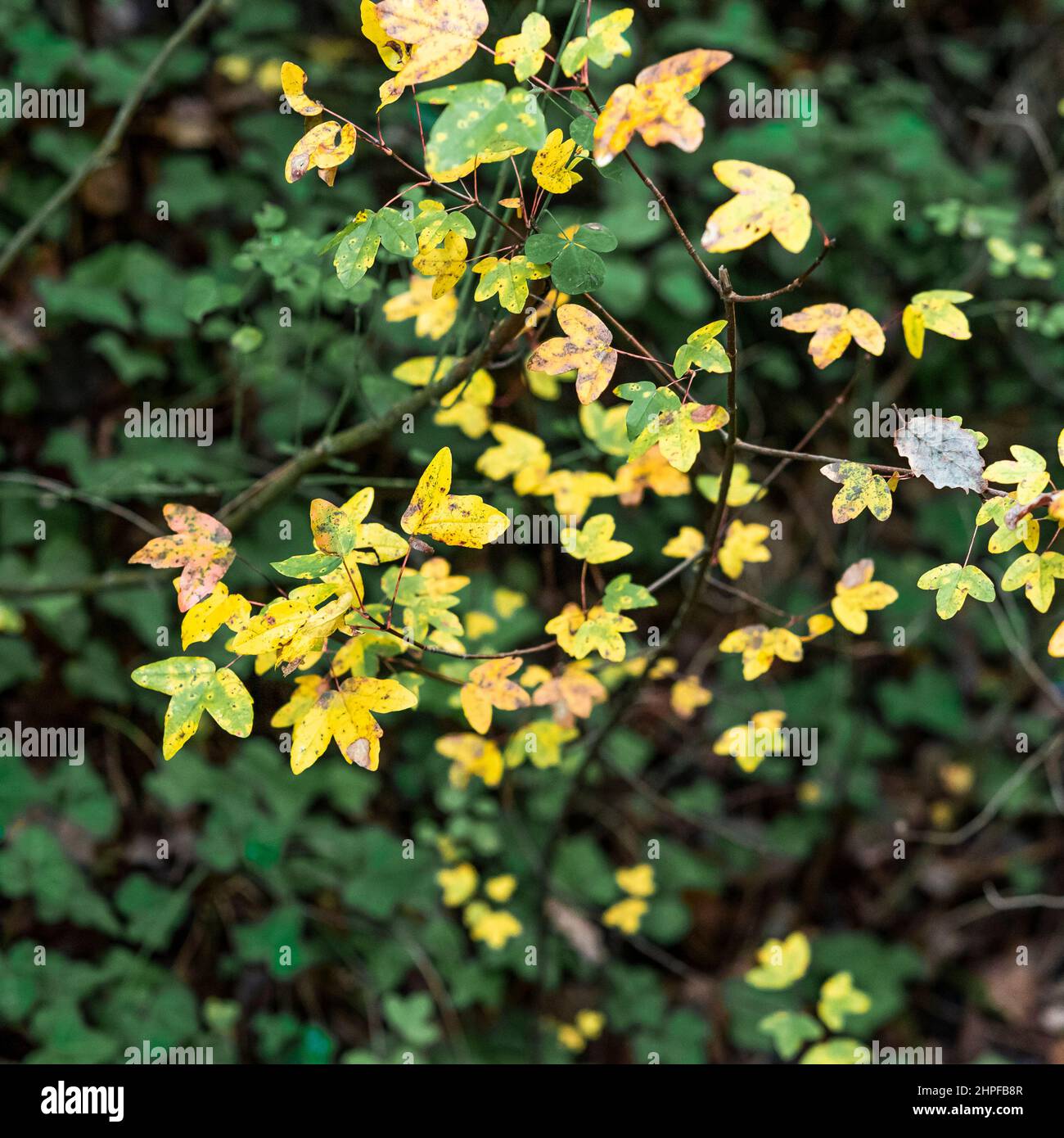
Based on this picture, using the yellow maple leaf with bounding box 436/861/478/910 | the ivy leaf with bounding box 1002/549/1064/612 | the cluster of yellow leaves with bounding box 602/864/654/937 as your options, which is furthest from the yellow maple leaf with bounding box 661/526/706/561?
the yellow maple leaf with bounding box 436/861/478/910

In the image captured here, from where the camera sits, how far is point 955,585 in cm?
105

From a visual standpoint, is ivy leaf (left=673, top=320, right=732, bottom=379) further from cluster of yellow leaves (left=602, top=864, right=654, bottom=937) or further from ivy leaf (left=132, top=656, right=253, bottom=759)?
cluster of yellow leaves (left=602, top=864, right=654, bottom=937)

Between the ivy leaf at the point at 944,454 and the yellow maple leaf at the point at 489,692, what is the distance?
0.49 meters

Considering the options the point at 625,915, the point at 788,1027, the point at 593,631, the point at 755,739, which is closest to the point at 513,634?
the point at 625,915

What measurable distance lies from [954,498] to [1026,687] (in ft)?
1.86

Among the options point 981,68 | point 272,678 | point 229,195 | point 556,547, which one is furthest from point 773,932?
point 981,68

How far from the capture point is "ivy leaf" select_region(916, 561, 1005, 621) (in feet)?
3.41

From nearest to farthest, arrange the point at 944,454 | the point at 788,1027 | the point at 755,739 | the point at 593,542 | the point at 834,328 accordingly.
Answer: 1. the point at 944,454
2. the point at 834,328
3. the point at 593,542
4. the point at 755,739
5. the point at 788,1027

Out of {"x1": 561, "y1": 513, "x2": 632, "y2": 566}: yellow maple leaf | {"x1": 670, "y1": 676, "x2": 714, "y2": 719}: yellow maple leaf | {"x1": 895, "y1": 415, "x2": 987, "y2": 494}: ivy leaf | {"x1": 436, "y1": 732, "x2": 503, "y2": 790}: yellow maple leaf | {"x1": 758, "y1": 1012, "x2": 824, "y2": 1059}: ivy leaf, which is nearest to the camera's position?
{"x1": 895, "y1": 415, "x2": 987, "y2": 494}: ivy leaf

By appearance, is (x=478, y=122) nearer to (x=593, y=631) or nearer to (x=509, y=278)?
(x=509, y=278)

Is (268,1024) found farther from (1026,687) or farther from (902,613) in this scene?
(1026,687)

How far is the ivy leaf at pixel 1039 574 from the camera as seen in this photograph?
39.8 inches

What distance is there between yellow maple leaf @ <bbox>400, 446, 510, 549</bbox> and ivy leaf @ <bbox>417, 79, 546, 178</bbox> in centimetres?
29

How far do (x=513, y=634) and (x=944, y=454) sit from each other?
4.68ft
